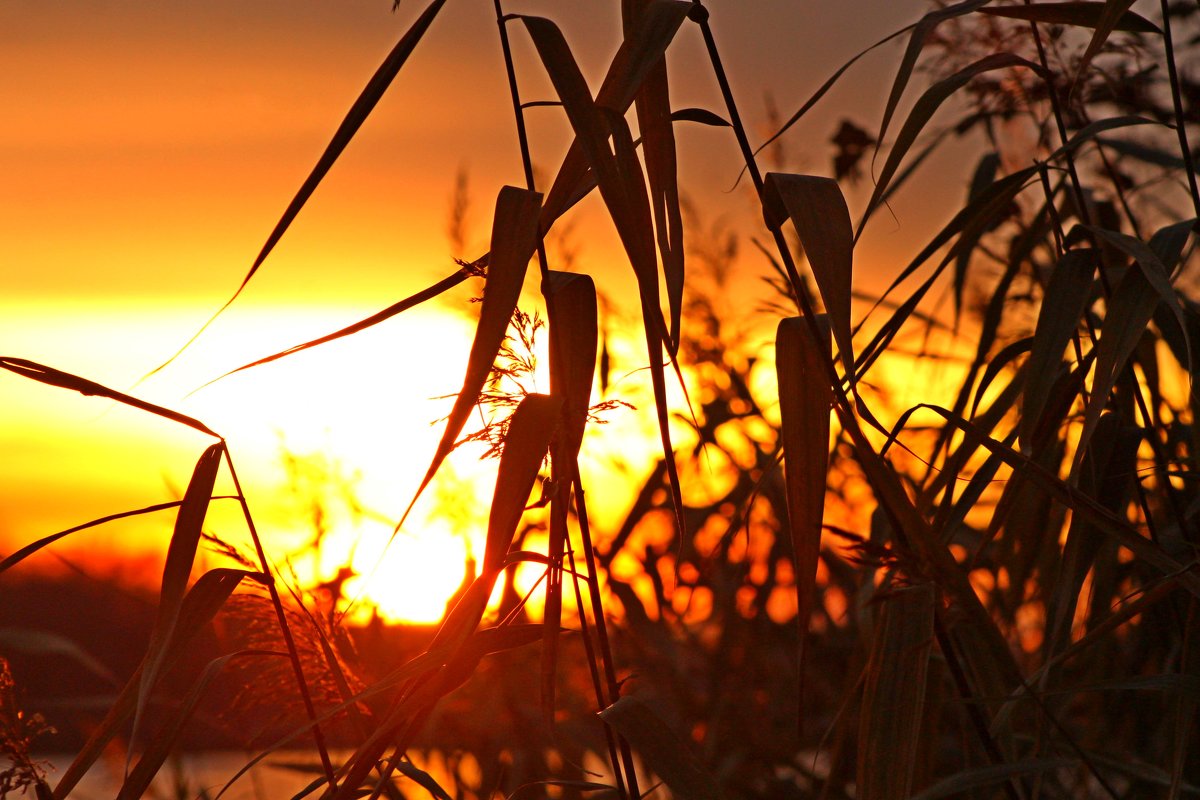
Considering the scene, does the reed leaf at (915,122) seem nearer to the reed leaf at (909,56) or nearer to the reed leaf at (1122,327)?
the reed leaf at (909,56)

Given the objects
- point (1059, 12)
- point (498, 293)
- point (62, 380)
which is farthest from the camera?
point (1059, 12)

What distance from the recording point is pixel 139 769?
0.59 metres

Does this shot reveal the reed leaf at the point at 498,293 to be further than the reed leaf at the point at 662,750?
No

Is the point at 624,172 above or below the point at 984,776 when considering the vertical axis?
above

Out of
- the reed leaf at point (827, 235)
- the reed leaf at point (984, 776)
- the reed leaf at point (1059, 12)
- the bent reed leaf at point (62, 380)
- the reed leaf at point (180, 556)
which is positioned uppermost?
the reed leaf at point (1059, 12)

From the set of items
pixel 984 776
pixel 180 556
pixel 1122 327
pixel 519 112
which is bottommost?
pixel 984 776

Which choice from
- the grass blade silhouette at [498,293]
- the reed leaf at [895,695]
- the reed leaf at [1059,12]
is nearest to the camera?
the grass blade silhouette at [498,293]

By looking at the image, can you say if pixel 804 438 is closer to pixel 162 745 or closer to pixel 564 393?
pixel 564 393

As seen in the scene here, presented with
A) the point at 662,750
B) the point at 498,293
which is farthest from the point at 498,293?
the point at 662,750

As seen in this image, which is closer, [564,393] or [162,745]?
[564,393]

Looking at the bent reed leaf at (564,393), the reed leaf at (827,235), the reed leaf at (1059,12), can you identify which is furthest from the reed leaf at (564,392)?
the reed leaf at (1059,12)

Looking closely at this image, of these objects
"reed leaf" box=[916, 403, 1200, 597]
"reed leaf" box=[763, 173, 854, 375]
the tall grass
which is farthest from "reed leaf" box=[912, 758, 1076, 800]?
"reed leaf" box=[763, 173, 854, 375]

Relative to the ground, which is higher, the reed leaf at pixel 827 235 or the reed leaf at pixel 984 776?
the reed leaf at pixel 827 235

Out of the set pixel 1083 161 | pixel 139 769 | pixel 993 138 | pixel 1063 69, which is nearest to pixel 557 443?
pixel 139 769
